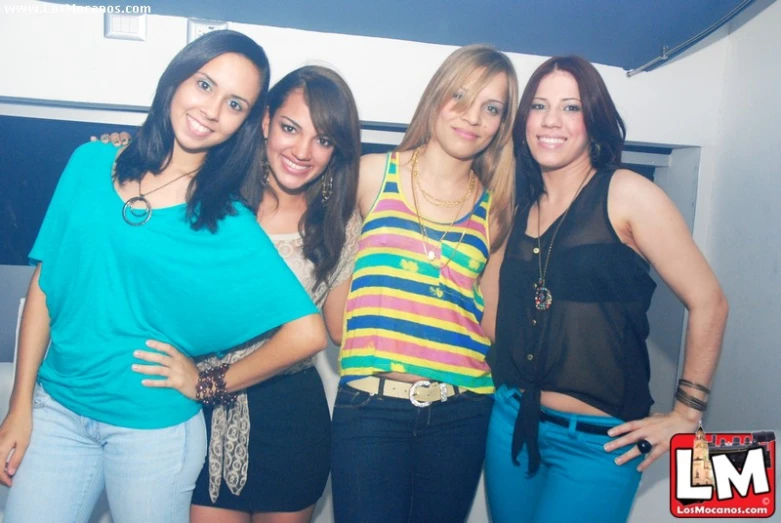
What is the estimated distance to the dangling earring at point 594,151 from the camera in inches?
61.7

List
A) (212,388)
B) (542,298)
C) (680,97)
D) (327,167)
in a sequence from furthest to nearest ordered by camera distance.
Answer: (680,97) < (327,167) < (542,298) < (212,388)

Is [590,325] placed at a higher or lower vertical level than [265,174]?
lower

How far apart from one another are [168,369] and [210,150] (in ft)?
1.68

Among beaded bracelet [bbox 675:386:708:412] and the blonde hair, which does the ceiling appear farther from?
beaded bracelet [bbox 675:386:708:412]

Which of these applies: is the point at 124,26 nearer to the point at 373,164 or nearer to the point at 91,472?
the point at 373,164

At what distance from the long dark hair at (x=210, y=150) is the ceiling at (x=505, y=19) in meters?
0.50

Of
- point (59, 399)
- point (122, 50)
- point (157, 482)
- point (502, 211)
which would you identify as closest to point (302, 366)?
point (157, 482)

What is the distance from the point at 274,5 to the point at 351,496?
54.5 inches

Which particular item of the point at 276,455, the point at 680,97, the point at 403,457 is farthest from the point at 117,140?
the point at 680,97

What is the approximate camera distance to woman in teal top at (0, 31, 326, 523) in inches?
51.6

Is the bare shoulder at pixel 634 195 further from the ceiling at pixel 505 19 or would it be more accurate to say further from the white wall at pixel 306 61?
the white wall at pixel 306 61

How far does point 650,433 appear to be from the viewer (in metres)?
1.49

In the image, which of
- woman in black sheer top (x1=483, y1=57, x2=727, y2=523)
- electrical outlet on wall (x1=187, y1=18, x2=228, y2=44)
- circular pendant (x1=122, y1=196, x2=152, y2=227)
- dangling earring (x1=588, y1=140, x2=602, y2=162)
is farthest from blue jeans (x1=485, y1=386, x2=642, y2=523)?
electrical outlet on wall (x1=187, y1=18, x2=228, y2=44)

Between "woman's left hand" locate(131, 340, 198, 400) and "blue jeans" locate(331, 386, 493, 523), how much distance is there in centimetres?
40
